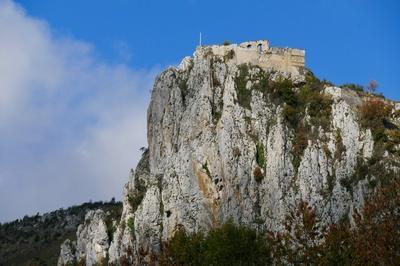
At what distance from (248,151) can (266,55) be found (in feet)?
49.0

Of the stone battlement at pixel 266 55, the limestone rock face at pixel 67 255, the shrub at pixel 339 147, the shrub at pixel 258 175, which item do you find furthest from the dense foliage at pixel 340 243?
the limestone rock face at pixel 67 255

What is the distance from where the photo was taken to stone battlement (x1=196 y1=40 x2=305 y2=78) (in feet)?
281

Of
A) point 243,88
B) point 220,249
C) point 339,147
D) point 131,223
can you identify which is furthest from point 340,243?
point 131,223

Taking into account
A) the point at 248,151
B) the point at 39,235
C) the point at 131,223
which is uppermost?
the point at 39,235

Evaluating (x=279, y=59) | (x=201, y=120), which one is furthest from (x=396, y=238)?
(x=279, y=59)

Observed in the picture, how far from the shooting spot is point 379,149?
70625 millimetres

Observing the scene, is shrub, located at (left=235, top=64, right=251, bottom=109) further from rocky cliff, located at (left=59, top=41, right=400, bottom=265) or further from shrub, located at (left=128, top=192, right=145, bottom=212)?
shrub, located at (left=128, top=192, right=145, bottom=212)

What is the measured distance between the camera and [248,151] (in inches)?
2958

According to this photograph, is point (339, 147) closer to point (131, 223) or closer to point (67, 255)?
point (131, 223)

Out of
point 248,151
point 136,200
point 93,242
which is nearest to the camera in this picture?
point 248,151

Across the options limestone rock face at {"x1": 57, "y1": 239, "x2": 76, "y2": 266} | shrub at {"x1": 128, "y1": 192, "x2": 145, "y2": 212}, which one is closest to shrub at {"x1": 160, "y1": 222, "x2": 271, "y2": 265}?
shrub at {"x1": 128, "y1": 192, "x2": 145, "y2": 212}

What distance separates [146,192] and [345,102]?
21.6 m

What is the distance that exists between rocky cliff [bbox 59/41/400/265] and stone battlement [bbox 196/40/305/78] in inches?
40.6

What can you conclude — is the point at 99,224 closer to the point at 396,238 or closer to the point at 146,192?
the point at 146,192
